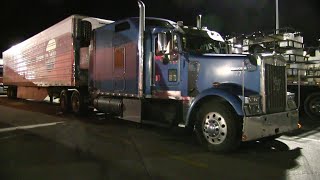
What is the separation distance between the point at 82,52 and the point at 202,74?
22.0 ft

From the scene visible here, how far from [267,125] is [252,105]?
0.52 meters

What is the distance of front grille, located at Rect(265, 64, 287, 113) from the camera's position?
743cm

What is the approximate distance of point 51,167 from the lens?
6.18m

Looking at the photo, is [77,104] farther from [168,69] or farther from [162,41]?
[162,41]

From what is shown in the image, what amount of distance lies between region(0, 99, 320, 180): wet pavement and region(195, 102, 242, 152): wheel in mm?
220

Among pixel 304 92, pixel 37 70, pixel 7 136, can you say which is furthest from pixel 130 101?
pixel 37 70

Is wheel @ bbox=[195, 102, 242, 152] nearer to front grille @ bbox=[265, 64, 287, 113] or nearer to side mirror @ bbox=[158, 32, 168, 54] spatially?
front grille @ bbox=[265, 64, 287, 113]

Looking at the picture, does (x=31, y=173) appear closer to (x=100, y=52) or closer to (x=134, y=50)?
(x=134, y=50)

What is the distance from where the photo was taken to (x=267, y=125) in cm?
717

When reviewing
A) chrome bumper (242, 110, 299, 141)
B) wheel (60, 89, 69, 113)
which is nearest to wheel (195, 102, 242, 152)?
chrome bumper (242, 110, 299, 141)

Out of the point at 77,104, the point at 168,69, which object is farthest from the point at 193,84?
the point at 77,104

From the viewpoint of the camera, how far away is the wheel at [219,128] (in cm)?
715

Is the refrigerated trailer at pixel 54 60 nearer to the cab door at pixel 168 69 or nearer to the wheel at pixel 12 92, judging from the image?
the wheel at pixel 12 92

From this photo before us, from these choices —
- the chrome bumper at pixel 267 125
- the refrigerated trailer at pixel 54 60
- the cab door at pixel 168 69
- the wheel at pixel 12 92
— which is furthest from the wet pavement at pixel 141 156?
the wheel at pixel 12 92
